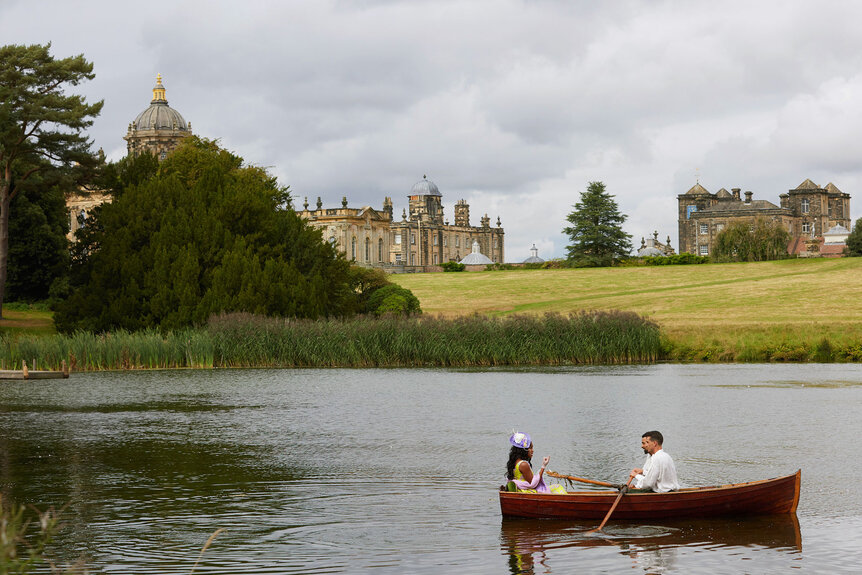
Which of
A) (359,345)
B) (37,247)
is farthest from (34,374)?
(37,247)

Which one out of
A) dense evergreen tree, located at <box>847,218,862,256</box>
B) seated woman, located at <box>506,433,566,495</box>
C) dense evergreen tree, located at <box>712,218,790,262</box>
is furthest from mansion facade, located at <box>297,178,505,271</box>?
seated woman, located at <box>506,433,566,495</box>

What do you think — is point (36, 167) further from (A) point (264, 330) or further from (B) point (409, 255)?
(B) point (409, 255)

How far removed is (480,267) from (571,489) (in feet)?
365

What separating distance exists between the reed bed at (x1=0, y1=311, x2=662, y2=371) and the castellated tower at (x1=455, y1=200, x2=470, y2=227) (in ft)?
429

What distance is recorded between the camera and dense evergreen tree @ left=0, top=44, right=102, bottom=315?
50.3 metres

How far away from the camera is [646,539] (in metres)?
13.3

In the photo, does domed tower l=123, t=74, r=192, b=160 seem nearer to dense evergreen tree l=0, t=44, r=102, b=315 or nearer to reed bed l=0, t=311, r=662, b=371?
dense evergreen tree l=0, t=44, r=102, b=315

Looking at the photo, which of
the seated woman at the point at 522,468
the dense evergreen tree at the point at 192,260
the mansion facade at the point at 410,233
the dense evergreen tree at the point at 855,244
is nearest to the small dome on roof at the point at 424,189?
the mansion facade at the point at 410,233

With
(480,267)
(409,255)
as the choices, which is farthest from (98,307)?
(409,255)

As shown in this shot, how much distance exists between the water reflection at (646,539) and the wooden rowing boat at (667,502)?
0.14 meters

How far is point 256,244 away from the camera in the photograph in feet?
179

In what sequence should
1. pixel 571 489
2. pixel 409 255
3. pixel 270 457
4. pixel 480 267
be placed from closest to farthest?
pixel 571 489
pixel 270 457
pixel 480 267
pixel 409 255

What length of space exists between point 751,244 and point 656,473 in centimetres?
9893

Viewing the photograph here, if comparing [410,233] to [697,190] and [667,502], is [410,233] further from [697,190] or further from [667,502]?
[667,502]
